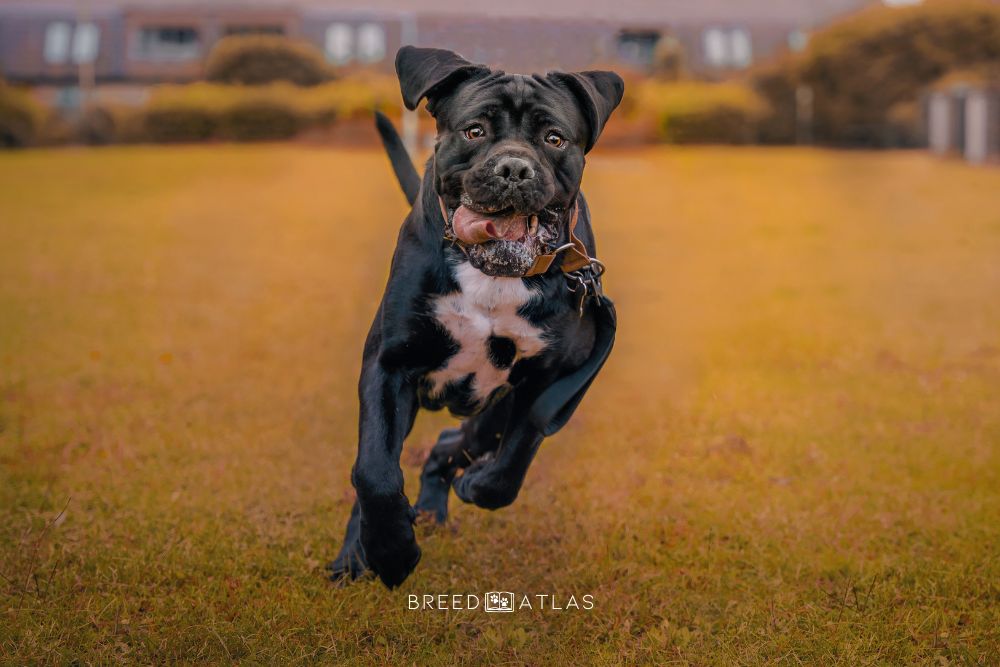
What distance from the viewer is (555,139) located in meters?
3.66

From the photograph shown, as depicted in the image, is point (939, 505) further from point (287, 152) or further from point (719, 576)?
point (287, 152)

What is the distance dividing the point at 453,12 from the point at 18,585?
8.34m

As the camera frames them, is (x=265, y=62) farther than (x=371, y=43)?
Yes

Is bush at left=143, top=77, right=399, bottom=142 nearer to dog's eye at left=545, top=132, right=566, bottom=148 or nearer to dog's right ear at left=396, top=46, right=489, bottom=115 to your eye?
dog's right ear at left=396, top=46, right=489, bottom=115

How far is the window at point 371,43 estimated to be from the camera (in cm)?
2730

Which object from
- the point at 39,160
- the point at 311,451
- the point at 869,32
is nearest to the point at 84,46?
the point at 39,160

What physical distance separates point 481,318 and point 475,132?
0.59 m

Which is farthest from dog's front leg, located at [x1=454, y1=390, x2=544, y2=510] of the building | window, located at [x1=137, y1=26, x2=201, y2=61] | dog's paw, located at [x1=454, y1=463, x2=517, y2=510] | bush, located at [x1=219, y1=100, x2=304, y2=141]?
window, located at [x1=137, y1=26, x2=201, y2=61]

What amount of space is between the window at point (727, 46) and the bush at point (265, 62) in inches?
425

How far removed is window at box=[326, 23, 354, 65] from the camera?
3048 centimetres

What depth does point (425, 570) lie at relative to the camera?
4516 mm

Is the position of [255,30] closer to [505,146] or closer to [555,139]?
Result: [555,139]

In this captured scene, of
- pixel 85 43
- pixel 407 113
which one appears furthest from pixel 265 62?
pixel 407 113

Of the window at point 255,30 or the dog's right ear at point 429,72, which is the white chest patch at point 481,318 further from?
the window at point 255,30
